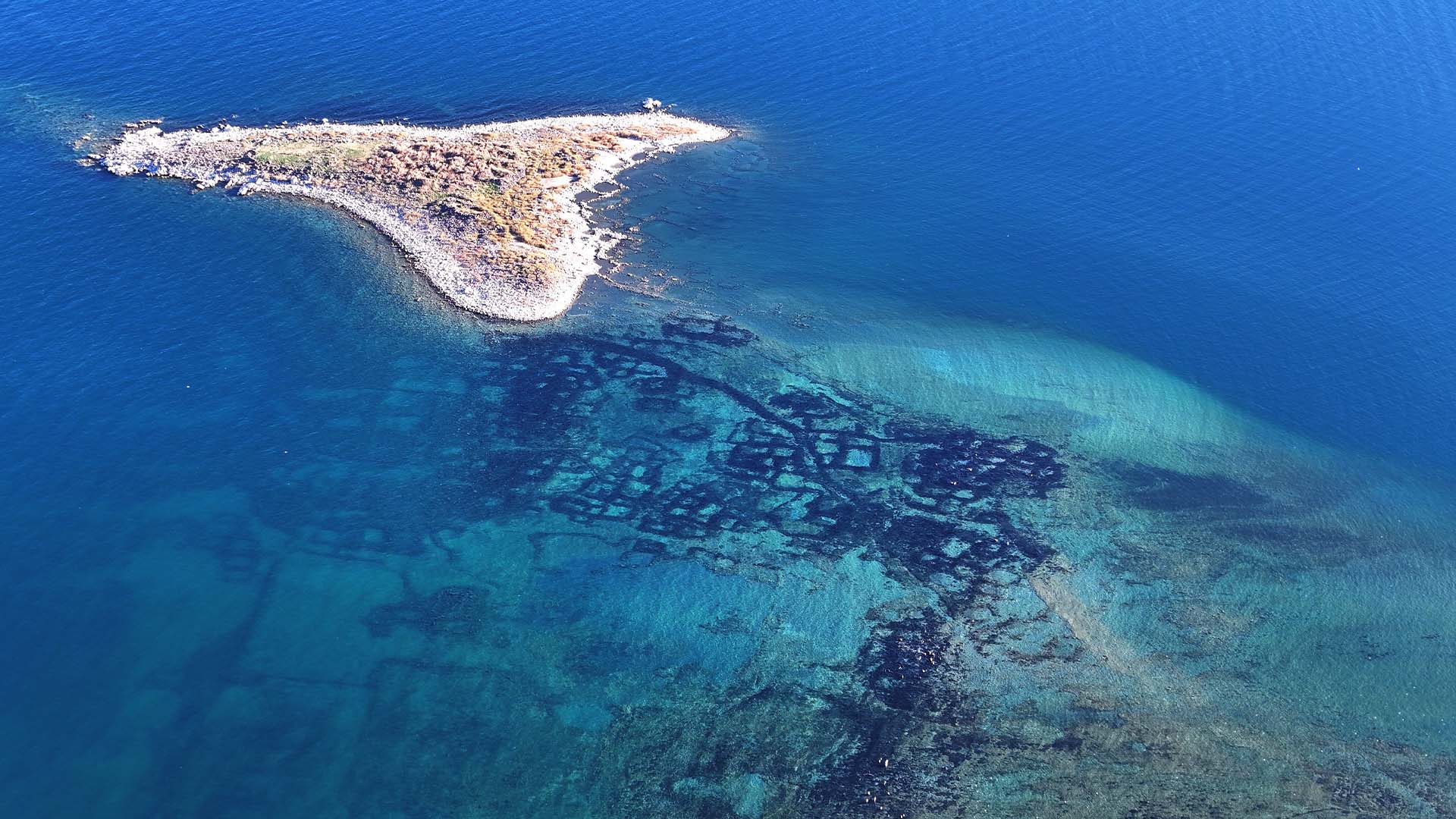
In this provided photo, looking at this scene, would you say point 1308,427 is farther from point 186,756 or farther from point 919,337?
point 186,756

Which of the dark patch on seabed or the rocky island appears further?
the rocky island

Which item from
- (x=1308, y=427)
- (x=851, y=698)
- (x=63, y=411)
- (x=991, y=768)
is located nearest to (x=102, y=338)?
(x=63, y=411)

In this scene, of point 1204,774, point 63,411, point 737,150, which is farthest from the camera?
point 737,150

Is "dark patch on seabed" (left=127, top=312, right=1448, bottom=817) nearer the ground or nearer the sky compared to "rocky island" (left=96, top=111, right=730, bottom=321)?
nearer the ground

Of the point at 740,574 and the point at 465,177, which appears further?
the point at 465,177
